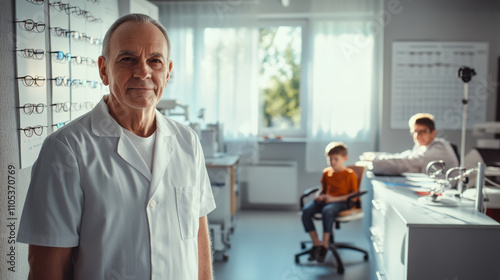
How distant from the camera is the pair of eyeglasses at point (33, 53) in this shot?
162 cm

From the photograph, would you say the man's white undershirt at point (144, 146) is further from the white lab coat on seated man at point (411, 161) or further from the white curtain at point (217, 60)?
the white curtain at point (217, 60)

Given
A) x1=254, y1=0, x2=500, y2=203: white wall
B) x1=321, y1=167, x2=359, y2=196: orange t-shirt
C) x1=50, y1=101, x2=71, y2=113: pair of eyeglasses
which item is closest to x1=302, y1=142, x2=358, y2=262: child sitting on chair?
x1=321, y1=167, x2=359, y2=196: orange t-shirt

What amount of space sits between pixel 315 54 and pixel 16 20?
3.58 metres

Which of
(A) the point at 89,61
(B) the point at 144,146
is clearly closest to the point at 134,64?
(B) the point at 144,146

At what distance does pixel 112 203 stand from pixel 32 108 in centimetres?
97

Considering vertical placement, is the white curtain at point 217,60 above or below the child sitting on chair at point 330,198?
above

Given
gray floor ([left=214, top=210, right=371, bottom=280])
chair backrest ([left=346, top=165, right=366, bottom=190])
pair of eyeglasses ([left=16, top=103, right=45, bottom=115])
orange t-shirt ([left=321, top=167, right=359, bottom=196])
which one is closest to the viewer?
pair of eyeglasses ([left=16, top=103, right=45, bottom=115])

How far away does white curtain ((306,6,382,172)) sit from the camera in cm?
464

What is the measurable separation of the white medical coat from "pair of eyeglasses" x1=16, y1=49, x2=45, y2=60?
0.81m

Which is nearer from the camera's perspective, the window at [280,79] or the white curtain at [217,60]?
the white curtain at [217,60]

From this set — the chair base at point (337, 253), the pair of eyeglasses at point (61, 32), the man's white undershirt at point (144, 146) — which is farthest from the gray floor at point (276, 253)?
the man's white undershirt at point (144, 146)

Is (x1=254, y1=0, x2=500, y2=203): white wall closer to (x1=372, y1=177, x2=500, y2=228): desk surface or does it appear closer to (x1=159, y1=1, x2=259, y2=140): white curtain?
(x1=159, y1=1, x2=259, y2=140): white curtain

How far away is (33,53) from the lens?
5.49 feet

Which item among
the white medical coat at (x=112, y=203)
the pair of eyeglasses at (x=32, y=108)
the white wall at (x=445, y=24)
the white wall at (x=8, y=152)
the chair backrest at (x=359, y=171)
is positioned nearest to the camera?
the white medical coat at (x=112, y=203)
